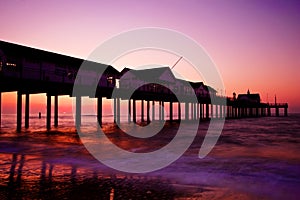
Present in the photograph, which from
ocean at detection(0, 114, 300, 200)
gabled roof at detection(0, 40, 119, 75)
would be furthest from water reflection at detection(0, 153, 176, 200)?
gabled roof at detection(0, 40, 119, 75)

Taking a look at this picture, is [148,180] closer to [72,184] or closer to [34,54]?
[72,184]

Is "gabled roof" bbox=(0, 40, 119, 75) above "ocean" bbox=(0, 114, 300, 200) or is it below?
above

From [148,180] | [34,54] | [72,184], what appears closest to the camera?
[72,184]

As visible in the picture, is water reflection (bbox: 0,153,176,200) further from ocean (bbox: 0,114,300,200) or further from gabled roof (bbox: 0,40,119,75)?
gabled roof (bbox: 0,40,119,75)

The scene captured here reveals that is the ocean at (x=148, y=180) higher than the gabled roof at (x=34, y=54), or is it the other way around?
the gabled roof at (x=34, y=54)

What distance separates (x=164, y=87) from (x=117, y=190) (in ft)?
114

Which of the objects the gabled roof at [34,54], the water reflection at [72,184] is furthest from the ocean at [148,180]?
the gabled roof at [34,54]

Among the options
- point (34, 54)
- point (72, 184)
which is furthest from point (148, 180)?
point (34, 54)

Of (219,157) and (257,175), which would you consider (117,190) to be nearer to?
(257,175)

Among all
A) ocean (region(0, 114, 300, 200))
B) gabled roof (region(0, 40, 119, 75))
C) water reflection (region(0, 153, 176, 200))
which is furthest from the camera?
gabled roof (region(0, 40, 119, 75))

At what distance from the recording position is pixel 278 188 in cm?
788

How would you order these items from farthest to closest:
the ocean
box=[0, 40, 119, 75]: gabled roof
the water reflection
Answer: box=[0, 40, 119, 75]: gabled roof < the ocean < the water reflection

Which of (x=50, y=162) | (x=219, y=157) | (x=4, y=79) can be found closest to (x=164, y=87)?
(x=4, y=79)

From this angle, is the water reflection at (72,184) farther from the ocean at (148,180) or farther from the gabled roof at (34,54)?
the gabled roof at (34,54)
